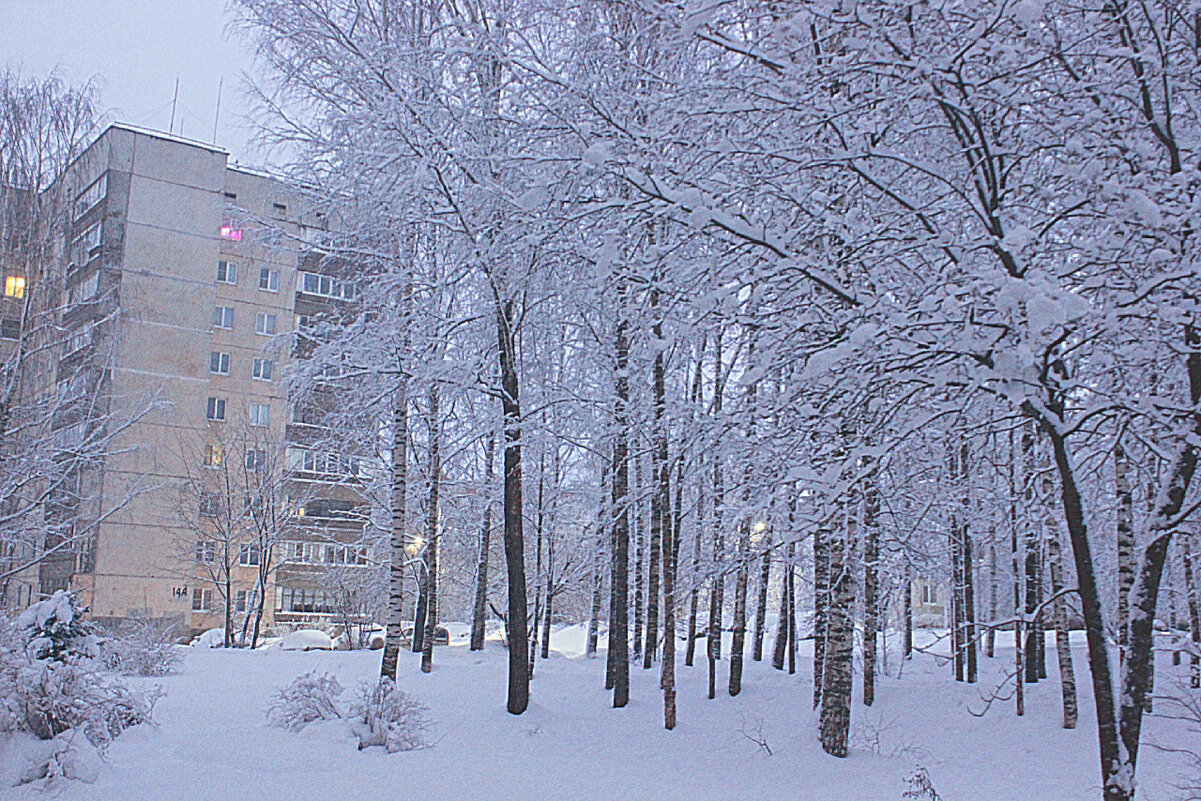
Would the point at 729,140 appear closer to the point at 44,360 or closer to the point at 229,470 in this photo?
the point at 44,360

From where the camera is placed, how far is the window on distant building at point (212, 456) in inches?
1169

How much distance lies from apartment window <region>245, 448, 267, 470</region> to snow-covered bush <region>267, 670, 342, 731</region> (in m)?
17.5

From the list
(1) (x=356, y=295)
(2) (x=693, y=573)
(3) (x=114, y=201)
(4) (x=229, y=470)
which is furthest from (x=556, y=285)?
(3) (x=114, y=201)

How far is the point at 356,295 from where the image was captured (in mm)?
14250

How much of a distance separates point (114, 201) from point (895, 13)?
36766mm

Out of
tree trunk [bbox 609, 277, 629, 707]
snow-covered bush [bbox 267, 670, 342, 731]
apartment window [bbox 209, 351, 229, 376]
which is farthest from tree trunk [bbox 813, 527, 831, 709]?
apartment window [bbox 209, 351, 229, 376]

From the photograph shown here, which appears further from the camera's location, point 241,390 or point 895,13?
point 241,390

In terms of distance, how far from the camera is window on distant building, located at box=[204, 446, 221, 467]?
29.7m

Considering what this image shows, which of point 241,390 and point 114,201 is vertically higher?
point 114,201

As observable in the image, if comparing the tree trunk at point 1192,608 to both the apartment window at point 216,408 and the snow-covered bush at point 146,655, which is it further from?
the apartment window at point 216,408

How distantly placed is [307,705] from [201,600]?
94.2 ft

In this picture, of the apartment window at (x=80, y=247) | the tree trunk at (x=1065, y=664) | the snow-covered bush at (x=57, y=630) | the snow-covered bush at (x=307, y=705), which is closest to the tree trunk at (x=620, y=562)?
the snow-covered bush at (x=307, y=705)

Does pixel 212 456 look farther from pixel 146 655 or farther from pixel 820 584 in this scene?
pixel 820 584

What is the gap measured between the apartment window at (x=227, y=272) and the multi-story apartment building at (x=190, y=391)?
43mm
